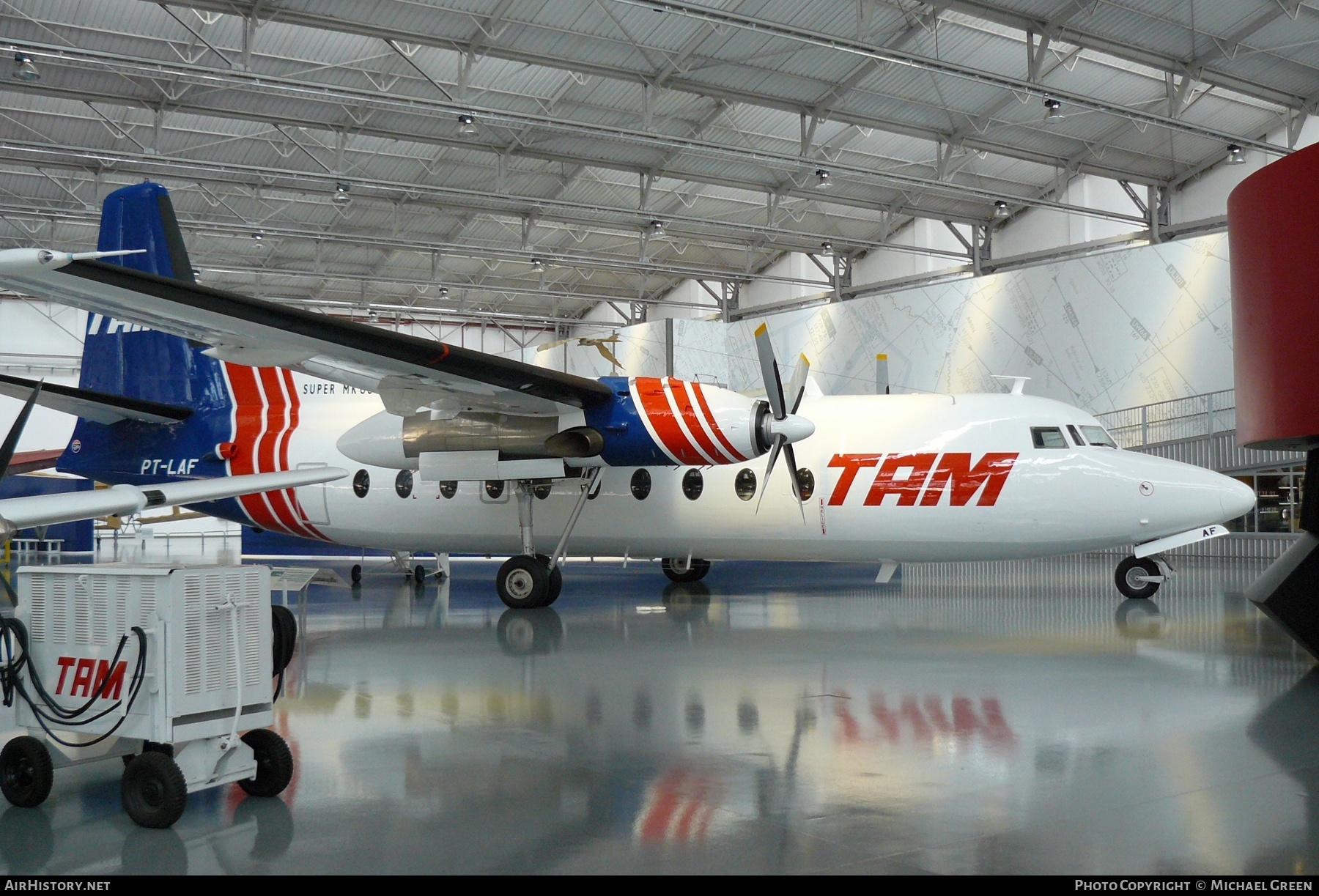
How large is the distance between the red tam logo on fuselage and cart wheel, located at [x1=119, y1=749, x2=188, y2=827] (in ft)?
A: 31.1

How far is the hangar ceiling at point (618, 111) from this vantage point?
54.8 ft

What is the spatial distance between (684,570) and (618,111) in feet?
32.6

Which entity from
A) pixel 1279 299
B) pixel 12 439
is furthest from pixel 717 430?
pixel 12 439

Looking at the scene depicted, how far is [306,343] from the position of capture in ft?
30.4

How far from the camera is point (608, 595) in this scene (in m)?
15.2

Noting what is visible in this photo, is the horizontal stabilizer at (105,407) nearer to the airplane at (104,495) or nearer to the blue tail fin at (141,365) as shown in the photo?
the blue tail fin at (141,365)

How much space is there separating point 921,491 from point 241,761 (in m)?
9.22

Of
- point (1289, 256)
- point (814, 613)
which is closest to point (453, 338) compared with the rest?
point (814, 613)

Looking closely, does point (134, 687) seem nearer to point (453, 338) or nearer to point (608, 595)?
point (608, 595)

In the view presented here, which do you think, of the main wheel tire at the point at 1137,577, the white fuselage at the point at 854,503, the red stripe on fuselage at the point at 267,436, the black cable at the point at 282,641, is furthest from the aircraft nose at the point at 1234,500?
the red stripe on fuselage at the point at 267,436

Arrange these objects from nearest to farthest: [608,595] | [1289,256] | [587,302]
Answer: [1289,256], [608,595], [587,302]

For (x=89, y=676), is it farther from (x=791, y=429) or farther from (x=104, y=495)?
(x=791, y=429)

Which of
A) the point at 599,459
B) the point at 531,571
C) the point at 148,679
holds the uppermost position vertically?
the point at 599,459

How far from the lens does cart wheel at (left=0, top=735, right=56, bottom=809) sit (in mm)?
4645
